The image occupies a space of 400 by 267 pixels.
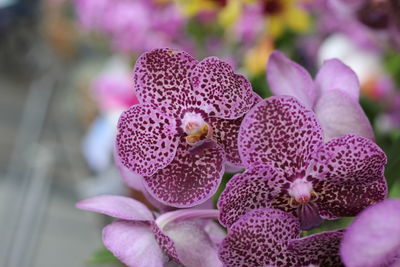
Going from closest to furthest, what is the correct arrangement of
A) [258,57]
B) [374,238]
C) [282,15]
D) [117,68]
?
[374,238] → [282,15] → [258,57] → [117,68]

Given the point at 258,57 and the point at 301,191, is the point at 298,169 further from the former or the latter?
the point at 258,57

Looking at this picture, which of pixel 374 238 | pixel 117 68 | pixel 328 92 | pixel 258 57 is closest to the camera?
pixel 374 238

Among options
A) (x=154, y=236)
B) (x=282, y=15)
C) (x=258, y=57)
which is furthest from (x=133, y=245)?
(x=258, y=57)

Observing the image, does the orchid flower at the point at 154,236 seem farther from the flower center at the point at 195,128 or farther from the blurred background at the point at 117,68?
the blurred background at the point at 117,68

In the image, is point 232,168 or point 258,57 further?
point 258,57

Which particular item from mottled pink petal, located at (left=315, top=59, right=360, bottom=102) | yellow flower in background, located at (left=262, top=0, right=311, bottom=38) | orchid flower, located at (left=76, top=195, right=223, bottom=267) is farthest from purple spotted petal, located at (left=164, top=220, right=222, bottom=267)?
yellow flower in background, located at (left=262, top=0, right=311, bottom=38)

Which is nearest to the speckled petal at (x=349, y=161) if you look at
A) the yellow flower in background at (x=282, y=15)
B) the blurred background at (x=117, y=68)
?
the blurred background at (x=117, y=68)

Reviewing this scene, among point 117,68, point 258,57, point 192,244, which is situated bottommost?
point 117,68
